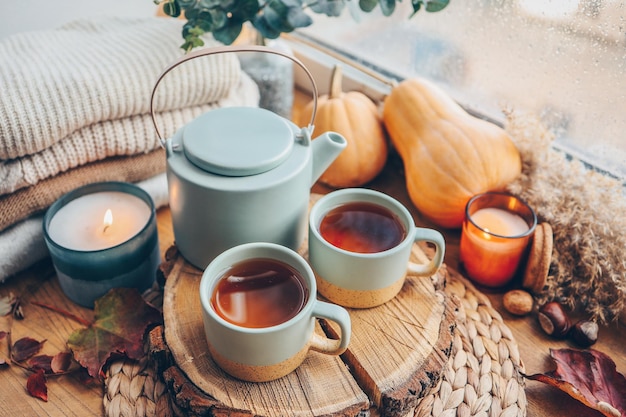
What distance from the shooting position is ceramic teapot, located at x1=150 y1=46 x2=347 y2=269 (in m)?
0.68

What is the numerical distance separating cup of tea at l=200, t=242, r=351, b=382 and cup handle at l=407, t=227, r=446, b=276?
0.53 feet

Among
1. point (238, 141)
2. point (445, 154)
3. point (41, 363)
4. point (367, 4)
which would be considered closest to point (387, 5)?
point (367, 4)

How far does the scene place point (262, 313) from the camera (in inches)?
24.9

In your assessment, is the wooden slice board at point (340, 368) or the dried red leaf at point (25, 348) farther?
the dried red leaf at point (25, 348)

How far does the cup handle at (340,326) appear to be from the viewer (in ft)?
2.02

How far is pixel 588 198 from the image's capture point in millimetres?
854

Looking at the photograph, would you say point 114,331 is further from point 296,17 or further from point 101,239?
point 296,17

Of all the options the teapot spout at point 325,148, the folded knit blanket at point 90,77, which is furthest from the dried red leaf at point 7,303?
the teapot spout at point 325,148

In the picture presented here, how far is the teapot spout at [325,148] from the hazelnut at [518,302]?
13.7 inches

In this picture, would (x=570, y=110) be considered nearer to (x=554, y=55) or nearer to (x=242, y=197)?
(x=554, y=55)

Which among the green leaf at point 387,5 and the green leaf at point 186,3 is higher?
the green leaf at point 387,5

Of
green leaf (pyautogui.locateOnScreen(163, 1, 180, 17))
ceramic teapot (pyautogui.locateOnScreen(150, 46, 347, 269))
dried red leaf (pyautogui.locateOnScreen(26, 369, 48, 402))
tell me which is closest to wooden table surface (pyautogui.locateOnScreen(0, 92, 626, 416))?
dried red leaf (pyautogui.locateOnScreen(26, 369, 48, 402))

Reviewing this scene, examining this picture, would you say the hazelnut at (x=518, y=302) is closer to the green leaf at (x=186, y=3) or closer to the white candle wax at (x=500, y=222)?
the white candle wax at (x=500, y=222)

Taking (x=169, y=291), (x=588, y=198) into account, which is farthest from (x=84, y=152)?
(x=588, y=198)
